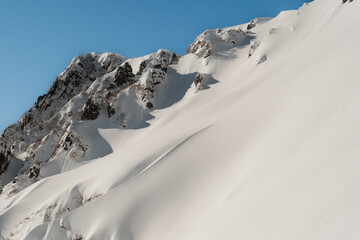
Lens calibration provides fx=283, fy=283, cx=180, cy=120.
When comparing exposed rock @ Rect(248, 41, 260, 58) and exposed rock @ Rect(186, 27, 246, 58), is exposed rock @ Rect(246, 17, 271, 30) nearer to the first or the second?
exposed rock @ Rect(186, 27, 246, 58)

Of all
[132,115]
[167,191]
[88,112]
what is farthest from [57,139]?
[167,191]

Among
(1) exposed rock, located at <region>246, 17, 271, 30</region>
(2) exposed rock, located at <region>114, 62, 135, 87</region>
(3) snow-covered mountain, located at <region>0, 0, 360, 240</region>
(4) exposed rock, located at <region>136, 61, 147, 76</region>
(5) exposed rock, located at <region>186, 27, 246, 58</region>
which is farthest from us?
(1) exposed rock, located at <region>246, 17, 271, 30</region>

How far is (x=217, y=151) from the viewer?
21969 millimetres

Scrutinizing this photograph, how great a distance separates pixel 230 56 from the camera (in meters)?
49.9

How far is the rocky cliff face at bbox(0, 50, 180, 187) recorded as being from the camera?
141ft

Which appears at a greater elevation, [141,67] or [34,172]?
[141,67]

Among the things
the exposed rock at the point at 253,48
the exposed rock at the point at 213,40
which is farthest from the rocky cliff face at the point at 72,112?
the exposed rock at the point at 253,48

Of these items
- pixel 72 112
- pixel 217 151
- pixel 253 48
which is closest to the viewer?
pixel 217 151

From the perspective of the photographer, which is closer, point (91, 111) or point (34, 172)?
point (34, 172)

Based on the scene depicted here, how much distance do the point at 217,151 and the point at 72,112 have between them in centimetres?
3790

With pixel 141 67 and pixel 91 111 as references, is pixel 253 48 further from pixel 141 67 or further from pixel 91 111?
pixel 91 111

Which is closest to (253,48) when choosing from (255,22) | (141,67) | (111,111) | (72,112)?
(255,22)

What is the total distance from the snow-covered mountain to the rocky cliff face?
256mm

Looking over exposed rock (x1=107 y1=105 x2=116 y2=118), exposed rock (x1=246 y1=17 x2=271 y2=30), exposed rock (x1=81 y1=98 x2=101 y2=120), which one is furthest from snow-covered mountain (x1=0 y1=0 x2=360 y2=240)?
exposed rock (x1=246 y1=17 x2=271 y2=30)
